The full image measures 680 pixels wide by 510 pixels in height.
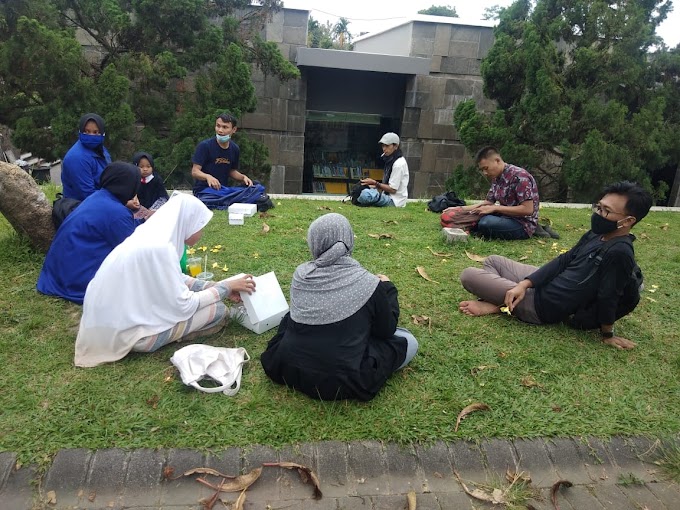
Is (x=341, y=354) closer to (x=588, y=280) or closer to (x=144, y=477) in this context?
(x=144, y=477)

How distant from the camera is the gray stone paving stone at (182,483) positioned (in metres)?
2.40

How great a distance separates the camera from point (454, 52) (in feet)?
39.7

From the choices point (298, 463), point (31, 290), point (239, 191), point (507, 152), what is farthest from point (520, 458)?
point (507, 152)

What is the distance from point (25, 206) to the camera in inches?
194

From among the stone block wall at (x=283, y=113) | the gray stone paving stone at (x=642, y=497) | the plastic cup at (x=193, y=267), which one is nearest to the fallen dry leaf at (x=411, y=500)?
the gray stone paving stone at (x=642, y=497)

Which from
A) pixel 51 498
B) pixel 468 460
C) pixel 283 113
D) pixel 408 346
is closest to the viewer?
pixel 51 498

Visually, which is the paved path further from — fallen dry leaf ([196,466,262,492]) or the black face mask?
the black face mask

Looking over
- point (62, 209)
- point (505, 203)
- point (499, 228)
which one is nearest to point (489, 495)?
point (499, 228)

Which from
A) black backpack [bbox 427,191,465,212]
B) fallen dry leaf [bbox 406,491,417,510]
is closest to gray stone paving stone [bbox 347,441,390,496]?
fallen dry leaf [bbox 406,491,417,510]

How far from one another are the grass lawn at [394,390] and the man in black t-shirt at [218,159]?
3.28 m

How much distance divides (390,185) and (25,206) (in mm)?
5286

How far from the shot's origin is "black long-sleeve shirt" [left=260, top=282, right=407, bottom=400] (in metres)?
2.83

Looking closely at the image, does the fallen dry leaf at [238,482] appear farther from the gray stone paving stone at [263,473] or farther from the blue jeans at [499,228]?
the blue jeans at [499,228]

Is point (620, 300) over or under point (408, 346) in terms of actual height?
over
